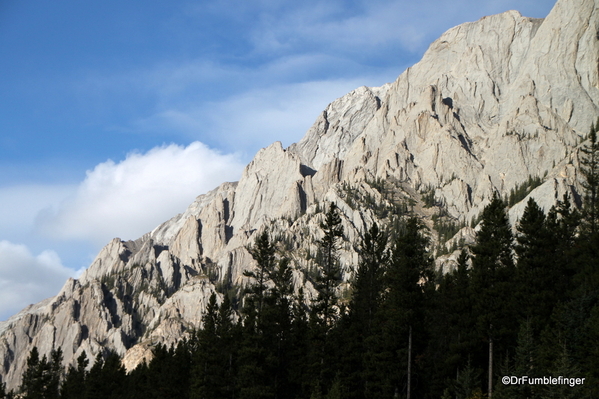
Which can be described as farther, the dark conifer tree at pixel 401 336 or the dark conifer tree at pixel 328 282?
the dark conifer tree at pixel 328 282

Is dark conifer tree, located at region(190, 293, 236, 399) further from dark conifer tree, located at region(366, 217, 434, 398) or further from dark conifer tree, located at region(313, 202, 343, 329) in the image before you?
dark conifer tree, located at region(366, 217, 434, 398)

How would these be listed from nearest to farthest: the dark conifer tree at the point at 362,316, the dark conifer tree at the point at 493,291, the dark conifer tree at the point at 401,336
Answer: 1. the dark conifer tree at the point at 493,291
2. the dark conifer tree at the point at 401,336
3. the dark conifer tree at the point at 362,316

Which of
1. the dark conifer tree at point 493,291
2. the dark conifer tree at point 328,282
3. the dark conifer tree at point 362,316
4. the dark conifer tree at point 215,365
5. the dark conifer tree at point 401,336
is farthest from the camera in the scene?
the dark conifer tree at point 215,365

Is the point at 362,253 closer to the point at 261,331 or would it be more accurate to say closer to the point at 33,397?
the point at 261,331

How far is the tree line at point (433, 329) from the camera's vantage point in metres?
44.0

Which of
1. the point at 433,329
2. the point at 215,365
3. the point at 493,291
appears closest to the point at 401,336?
the point at 493,291

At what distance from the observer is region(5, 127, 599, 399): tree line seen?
44000 mm

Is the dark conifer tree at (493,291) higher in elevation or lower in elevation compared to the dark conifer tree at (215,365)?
higher

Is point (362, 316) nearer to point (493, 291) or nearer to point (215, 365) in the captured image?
point (493, 291)

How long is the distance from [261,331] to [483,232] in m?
26.4

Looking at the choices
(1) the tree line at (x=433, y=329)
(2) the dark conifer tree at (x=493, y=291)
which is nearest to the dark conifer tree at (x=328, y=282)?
(1) the tree line at (x=433, y=329)

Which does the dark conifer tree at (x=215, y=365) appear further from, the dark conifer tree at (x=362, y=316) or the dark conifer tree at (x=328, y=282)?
the dark conifer tree at (x=362, y=316)

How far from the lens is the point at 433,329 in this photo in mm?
61125

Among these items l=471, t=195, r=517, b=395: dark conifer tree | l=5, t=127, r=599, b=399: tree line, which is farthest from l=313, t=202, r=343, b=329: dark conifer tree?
l=471, t=195, r=517, b=395: dark conifer tree
